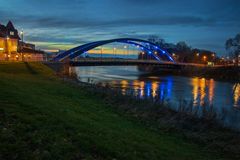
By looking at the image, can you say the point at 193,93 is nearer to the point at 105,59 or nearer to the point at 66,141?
the point at 66,141

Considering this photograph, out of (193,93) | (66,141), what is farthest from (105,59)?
(66,141)

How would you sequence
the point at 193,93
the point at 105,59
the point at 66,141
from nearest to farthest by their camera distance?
the point at 66,141
the point at 193,93
the point at 105,59

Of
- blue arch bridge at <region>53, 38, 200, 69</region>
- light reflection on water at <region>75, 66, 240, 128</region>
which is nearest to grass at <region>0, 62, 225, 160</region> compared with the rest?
light reflection on water at <region>75, 66, 240, 128</region>

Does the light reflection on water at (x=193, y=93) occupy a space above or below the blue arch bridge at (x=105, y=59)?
below

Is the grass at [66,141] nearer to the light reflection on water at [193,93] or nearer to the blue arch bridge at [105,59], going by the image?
the light reflection on water at [193,93]

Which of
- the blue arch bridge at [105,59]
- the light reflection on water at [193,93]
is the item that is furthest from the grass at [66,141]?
the blue arch bridge at [105,59]

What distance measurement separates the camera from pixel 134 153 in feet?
30.2

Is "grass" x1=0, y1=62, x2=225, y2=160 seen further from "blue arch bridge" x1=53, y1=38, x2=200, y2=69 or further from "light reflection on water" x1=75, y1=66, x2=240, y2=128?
"blue arch bridge" x1=53, y1=38, x2=200, y2=69

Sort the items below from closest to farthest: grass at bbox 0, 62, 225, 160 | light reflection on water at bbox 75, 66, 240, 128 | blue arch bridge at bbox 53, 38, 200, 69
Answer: grass at bbox 0, 62, 225, 160 < light reflection on water at bbox 75, 66, 240, 128 < blue arch bridge at bbox 53, 38, 200, 69

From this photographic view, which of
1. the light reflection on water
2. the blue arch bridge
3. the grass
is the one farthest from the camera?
the blue arch bridge

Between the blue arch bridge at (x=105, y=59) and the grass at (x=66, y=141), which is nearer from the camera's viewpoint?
the grass at (x=66, y=141)

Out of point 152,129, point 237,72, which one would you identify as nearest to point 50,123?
point 152,129

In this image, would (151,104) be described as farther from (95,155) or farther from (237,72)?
(237,72)

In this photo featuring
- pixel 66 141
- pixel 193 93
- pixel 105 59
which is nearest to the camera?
pixel 66 141
